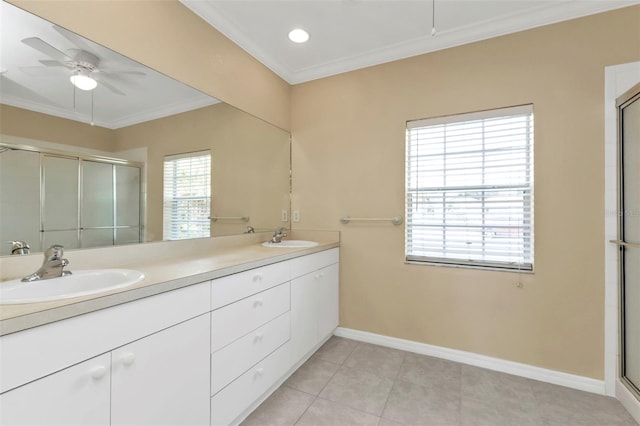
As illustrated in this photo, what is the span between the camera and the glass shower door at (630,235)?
1.62 m

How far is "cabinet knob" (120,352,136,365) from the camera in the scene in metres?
0.96

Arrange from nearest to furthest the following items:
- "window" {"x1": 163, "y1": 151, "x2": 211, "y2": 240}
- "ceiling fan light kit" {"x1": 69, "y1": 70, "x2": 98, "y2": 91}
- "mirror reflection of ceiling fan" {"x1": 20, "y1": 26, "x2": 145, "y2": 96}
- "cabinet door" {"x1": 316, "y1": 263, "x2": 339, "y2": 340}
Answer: "mirror reflection of ceiling fan" {"x1": 20, "y1": 26, "x2": 145, "y2": 96}
"ceiling fan light kit" {"x1": 69, "y1": 70, "x2": 98, "y2": 91}
"window" {"x1": 163, "y1": 151, "x2": 211, "y2": 240}
"cabinet door" {"x1": 316, "y1": 263, "x2": 339, "y2": 340}

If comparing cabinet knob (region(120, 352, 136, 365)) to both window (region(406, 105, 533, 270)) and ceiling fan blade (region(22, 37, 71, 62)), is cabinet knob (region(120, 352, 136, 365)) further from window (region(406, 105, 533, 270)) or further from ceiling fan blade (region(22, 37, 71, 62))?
window (region(406, 105, 533, 270))

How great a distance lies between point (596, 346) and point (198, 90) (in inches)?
122

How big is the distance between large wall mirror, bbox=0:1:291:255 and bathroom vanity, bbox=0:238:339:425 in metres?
0.45

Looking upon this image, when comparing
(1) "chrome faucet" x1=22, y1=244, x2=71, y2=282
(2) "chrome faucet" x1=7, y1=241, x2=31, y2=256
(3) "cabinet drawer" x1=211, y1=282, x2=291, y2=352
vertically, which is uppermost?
(2) "chrome faucet" x1=7, y1=241, x2=31, y2=256

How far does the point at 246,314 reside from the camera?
151 centimetres

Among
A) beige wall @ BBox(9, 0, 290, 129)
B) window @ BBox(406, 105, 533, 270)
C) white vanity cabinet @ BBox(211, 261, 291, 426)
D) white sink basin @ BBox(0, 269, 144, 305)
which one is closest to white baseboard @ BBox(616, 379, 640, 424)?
window @ BBox(406, 105, 533, 270)

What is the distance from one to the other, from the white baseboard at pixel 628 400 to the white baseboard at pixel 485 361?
0.24ft

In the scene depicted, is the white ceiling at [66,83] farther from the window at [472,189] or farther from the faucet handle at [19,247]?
the window at [472,189]

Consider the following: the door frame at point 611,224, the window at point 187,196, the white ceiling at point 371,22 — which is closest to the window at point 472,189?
the door frame at point 611,224

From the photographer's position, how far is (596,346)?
1.80 metres

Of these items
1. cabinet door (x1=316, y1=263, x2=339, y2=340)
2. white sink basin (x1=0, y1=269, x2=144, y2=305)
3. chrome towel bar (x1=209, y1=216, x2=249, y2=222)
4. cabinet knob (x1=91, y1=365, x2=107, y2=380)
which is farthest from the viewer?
cabinet door (x1=316, y1=263, x2=339, y2=340)

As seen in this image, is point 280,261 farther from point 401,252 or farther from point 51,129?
point 51,129
